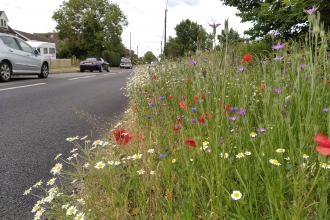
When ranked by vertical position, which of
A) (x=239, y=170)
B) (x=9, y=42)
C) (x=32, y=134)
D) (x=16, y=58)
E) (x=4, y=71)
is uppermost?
(x=9, y=42)

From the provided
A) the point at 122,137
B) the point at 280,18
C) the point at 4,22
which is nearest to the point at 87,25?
the point at 4,22

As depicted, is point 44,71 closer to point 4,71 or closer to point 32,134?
point 4,71

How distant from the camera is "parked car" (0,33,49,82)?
1032 cm

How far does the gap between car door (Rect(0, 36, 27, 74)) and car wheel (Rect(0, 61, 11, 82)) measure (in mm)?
227

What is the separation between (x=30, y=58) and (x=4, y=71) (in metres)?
1.65

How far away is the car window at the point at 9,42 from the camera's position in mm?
10500

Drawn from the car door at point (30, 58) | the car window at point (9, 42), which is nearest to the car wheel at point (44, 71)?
the car door at point (30, 58)

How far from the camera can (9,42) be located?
35.3 ft

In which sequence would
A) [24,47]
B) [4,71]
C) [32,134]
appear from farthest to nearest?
[24,47], [4,71], [32,134]

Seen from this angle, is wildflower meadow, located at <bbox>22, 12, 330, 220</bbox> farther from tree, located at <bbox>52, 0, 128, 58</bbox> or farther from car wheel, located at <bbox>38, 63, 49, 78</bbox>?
tree, located at <bbox>52, 0, 128, 58</bbox>

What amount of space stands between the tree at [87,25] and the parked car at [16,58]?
123 feet

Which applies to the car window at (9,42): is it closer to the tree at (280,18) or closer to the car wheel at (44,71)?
the car wheel at (44,71)

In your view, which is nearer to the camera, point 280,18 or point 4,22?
point 280,18

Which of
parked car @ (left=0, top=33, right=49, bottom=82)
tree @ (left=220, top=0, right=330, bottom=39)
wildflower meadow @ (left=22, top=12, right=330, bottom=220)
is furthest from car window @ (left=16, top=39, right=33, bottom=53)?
wildflower meadow @ (left=22, top=12, right=330, bottom=220)
